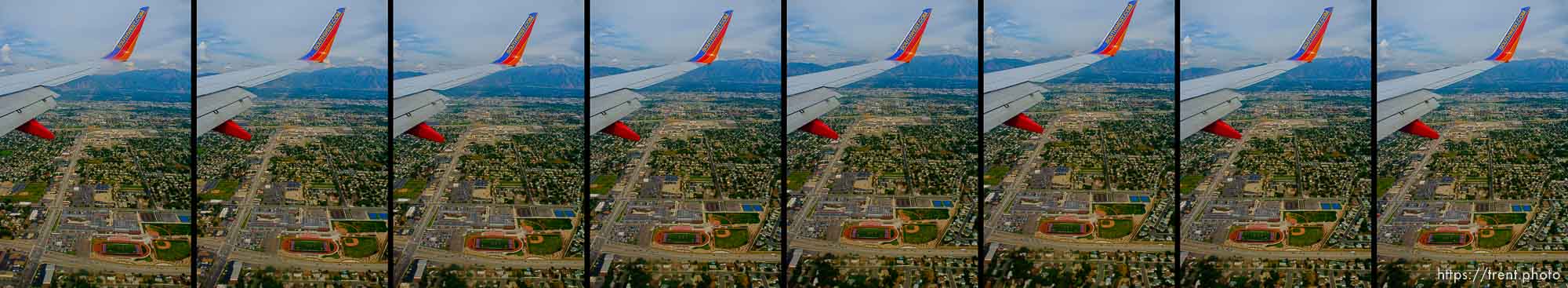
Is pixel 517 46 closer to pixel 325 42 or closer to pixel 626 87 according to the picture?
pixel 626 87

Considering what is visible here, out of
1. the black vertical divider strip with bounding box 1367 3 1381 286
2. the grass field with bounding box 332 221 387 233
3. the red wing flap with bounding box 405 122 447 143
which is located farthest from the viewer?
the grass field with bounding box 332 221 387 233

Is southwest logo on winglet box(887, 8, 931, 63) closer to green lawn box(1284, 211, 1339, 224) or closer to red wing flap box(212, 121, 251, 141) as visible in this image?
green lawn box(1284, 211, 1339, 224)

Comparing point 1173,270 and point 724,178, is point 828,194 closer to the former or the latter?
point 724,178

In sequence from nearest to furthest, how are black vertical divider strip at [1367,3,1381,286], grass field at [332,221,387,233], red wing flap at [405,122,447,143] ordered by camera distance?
1. black vertical divider strip at [1367,3,1381,286]
2. red wing flap at [405,122,447,143]
3. grass field at [332,221,387,233]

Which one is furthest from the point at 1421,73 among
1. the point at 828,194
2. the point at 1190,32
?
the point at 828,194

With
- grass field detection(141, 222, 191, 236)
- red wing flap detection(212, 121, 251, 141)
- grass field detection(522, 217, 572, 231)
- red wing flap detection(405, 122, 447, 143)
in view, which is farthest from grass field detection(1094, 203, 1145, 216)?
grass field detection(141, 222, 191, 236)

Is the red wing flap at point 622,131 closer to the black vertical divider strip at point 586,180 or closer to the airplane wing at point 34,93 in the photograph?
the black vertical divider strip at point 586,180
